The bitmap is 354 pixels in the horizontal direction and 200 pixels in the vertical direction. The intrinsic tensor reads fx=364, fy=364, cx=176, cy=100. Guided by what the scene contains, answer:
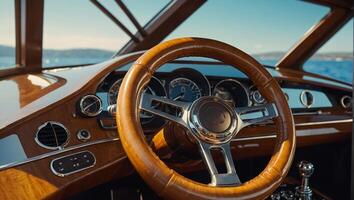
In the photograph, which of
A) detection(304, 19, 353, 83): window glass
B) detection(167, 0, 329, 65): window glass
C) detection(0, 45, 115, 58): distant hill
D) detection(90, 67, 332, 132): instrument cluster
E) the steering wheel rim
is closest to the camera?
the steering wheel rim

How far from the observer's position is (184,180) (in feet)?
2.97

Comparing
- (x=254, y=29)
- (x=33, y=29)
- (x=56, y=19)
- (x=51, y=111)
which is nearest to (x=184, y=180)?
(x=51, y=111)

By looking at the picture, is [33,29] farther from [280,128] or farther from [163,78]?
[280,128]

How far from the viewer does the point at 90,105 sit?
47.8 inches

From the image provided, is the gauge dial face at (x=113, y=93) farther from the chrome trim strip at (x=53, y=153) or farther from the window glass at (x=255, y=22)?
the window glass at (x=255, y=22)

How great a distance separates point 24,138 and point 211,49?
0.62m

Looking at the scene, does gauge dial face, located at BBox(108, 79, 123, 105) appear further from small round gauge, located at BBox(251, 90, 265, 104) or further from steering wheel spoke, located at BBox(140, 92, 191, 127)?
small round gauge, located at BBox(251, 90, 265, 104)

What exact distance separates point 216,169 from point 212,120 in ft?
0.46

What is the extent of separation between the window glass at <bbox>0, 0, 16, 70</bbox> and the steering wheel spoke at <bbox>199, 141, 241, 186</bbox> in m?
1.46

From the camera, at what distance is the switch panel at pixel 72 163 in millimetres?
1061

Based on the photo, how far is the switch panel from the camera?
106 centimetres

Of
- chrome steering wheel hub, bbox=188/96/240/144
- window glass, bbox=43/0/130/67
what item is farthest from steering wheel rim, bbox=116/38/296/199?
window glass, bbox=43/0/130/67

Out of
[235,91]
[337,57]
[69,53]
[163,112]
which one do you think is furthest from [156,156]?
[337,57]

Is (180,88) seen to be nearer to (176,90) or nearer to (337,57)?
(176,90)
